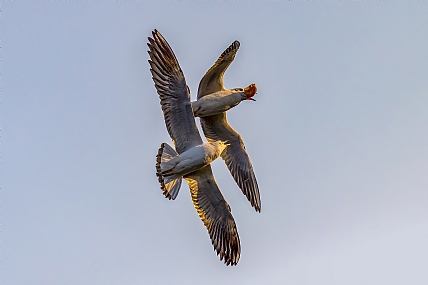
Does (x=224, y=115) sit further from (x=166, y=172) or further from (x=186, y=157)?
(x=166, y=172)

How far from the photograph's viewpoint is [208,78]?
1655 centimetres

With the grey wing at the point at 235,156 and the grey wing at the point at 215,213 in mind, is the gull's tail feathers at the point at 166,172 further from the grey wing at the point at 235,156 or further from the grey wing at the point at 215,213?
the grey wing at the point at 235,156

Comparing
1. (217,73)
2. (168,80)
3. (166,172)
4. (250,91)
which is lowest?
(166,172)

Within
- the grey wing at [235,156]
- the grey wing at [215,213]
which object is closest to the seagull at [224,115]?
the grey wing at [235,156]

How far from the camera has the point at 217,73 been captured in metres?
16.5

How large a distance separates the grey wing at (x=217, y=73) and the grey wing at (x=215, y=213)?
2197mm

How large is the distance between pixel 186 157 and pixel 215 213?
5.62 ft

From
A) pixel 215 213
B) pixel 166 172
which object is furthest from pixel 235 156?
pixel 166 172

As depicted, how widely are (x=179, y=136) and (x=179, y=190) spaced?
1093 mm

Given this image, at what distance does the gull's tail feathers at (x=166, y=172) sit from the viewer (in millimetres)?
14414

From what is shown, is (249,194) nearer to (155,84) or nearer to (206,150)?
(206,150)

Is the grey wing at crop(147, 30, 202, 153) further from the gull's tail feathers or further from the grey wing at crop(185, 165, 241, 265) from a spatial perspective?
the grey wing at crop(185, 165, 241, 265)

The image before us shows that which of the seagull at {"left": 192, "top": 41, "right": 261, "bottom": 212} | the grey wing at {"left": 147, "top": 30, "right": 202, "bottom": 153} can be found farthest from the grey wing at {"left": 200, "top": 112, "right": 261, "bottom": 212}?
the grey wing at {"left": 147, "top": 30, "right": 202, "bottom": 153}

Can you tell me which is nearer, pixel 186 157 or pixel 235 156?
pixel 186 157
